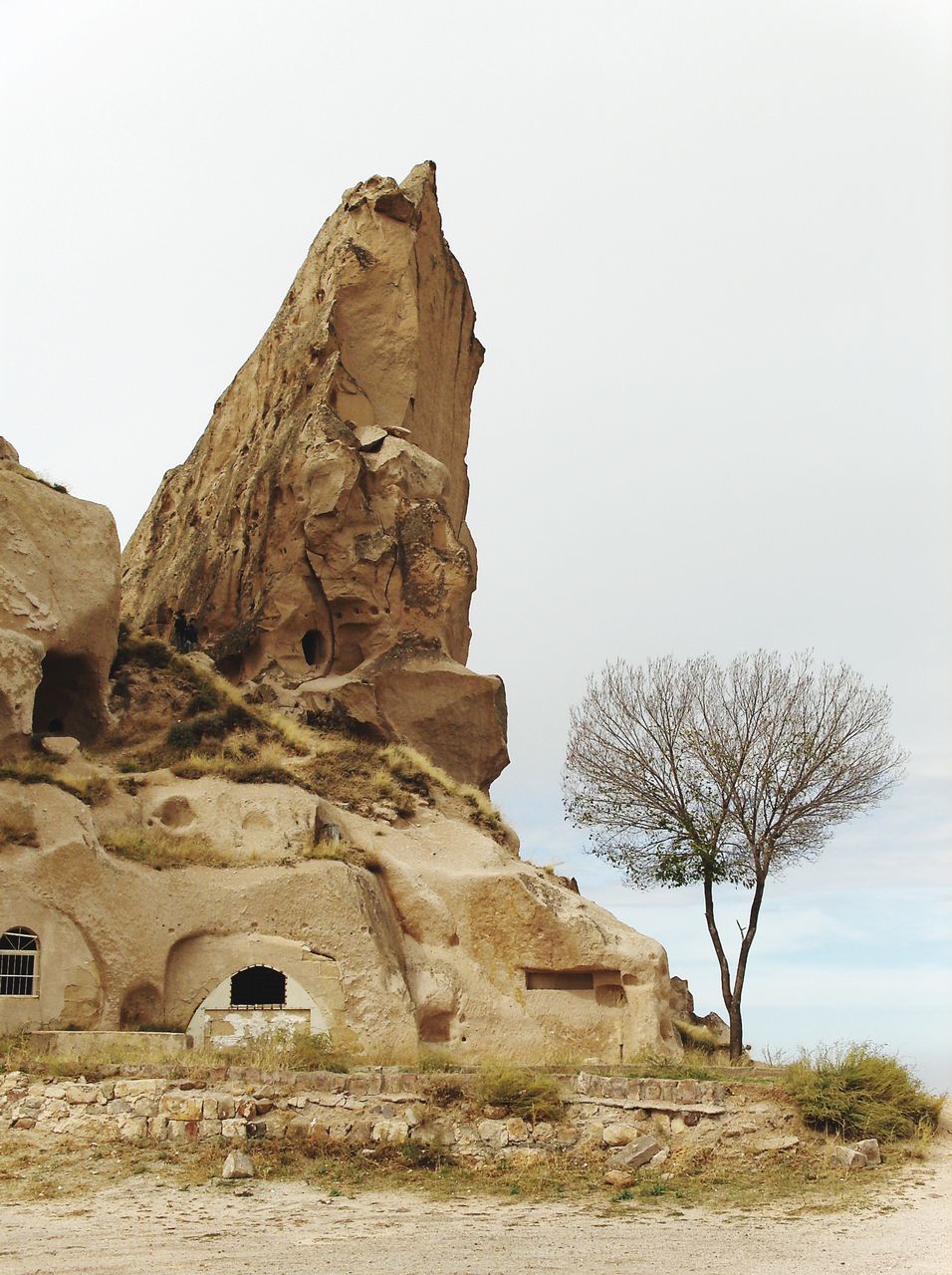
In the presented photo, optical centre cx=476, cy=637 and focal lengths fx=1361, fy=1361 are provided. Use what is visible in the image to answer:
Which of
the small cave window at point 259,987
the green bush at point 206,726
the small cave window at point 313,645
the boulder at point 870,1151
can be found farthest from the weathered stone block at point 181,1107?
the small cave window at point 313,645

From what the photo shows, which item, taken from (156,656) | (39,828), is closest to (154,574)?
(156,656)

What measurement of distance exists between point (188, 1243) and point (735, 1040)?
16.1 metres

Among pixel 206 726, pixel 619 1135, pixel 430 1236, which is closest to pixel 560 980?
pixel 619 1135

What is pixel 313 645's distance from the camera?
Answer: 3150 centimetres

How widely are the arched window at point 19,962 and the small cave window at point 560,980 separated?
7.47 meters

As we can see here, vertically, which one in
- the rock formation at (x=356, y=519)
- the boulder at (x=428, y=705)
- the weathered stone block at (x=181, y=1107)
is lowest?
the weathered stone block at (x=181, y=1107)

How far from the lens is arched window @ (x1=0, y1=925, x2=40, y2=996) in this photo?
18.2m

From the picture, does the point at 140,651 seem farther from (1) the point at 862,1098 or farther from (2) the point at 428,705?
(1) the point at 862,1098

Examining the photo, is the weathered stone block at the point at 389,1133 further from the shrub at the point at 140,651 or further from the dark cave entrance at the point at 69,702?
the shrub at the point at 140,651

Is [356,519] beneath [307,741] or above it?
above

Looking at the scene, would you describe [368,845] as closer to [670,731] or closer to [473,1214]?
[670,731]

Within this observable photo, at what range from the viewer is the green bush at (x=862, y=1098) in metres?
14.8

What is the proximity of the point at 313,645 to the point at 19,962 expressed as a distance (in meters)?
14.0

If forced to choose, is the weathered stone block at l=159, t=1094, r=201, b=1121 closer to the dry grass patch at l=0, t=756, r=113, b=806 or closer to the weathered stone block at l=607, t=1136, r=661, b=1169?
the weathered stone block at l=607, t=1136, r=661, b=1169
